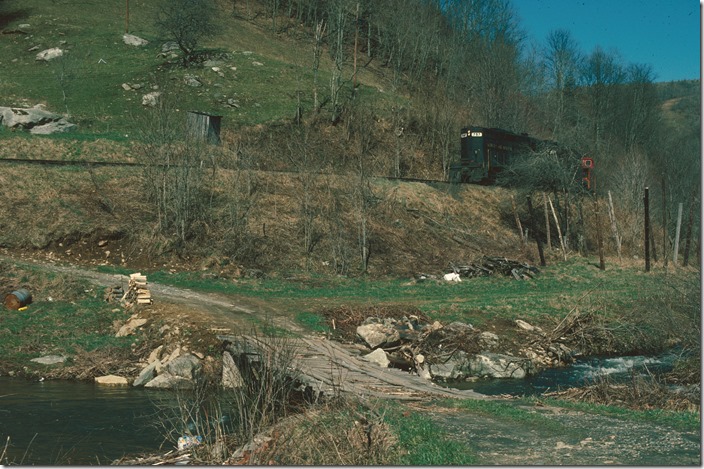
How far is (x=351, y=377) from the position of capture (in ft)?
46.4

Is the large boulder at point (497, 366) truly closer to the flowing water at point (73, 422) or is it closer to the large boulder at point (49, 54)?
the flowing water at point (73, 422)

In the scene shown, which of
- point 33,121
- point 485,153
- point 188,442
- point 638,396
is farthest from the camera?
point 485,153

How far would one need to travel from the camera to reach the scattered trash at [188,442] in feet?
31.7

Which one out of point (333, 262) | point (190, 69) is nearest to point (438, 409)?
point (333, 262)

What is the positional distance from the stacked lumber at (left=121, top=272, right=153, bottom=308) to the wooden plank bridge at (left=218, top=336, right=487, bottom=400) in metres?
4.54

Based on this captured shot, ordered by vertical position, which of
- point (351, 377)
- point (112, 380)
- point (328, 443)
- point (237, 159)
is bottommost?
point (112, 380)

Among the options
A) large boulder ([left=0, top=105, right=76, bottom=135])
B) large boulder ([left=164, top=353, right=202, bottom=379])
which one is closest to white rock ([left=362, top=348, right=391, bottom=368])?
large boulder ([left=164, top=353, right=202, bottom=379])

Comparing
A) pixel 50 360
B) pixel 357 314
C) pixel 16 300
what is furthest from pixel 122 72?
pixel 50 360

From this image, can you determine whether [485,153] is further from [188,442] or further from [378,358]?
[188,442]

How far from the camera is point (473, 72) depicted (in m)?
66.3

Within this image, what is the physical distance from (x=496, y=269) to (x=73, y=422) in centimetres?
2229

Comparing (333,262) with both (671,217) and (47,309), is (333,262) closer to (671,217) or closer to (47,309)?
(47,309)

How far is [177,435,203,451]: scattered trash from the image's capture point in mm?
9648

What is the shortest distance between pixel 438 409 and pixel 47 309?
538 inches
